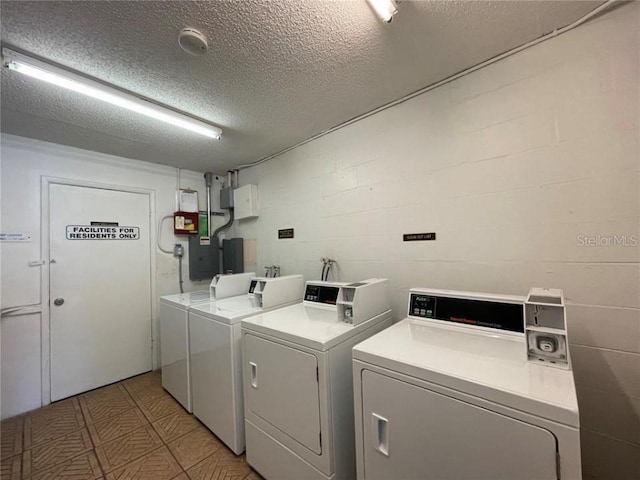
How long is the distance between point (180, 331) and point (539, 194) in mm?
2940

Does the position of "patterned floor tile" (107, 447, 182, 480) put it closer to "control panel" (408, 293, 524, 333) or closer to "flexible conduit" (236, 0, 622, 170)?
"control panel" (408, 293, 524, 333)

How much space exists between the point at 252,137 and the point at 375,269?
1793 mm

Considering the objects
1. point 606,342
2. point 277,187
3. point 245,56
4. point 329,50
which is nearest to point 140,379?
point 277,187

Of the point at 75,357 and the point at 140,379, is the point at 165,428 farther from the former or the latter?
the point at 75,357

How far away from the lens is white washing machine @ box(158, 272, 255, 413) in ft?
7.63

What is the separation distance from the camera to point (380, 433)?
3.68ft

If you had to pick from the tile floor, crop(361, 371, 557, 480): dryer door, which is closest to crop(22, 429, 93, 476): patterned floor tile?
the tile floor

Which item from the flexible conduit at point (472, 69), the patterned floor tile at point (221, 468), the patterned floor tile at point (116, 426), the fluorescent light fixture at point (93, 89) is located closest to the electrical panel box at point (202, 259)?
the patterned floor tile at point (116, 426)

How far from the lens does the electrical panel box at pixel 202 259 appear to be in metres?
3.48

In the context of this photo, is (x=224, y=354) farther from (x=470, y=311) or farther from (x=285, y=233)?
(x=470, y=311)

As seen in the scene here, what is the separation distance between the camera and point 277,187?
3.07 metres

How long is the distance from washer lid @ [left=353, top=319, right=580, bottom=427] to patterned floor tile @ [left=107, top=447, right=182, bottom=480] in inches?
65.0

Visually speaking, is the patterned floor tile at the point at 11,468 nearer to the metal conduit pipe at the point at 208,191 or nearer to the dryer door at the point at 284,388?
the dryer door at the point at 284,388

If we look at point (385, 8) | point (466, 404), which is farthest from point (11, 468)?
point (385, 8)
